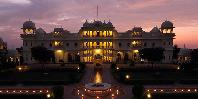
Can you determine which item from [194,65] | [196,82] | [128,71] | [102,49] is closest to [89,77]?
[128,71]

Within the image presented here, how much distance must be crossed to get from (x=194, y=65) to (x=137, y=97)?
30.7 meters

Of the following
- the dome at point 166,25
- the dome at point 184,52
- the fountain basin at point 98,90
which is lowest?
the fountain basin at point 98,90

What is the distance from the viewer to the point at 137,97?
33.7m

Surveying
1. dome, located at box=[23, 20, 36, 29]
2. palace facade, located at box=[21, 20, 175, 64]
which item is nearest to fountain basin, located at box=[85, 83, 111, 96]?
palace facade, located at box=[21, 20, 175, 64]

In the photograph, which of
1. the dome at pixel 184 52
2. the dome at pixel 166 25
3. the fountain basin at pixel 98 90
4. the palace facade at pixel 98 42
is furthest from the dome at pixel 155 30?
the fountain basin at pixel 98 90

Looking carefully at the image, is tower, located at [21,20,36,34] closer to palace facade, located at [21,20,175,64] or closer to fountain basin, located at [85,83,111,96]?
palace facade, located at [21,20,175,64]

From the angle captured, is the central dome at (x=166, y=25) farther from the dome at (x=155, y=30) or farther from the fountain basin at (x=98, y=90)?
the fountain basin at (x=98, y=90)

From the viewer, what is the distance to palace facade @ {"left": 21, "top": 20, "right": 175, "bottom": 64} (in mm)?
87125

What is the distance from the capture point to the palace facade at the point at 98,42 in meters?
87.1

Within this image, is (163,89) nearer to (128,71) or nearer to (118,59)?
(128,71)

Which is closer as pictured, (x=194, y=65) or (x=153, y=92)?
(x=153, y=92)

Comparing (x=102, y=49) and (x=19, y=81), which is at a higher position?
(x=102, y=49)

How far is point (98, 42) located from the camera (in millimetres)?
87500

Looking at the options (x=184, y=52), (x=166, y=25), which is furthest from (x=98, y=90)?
(x=184, y=52)
